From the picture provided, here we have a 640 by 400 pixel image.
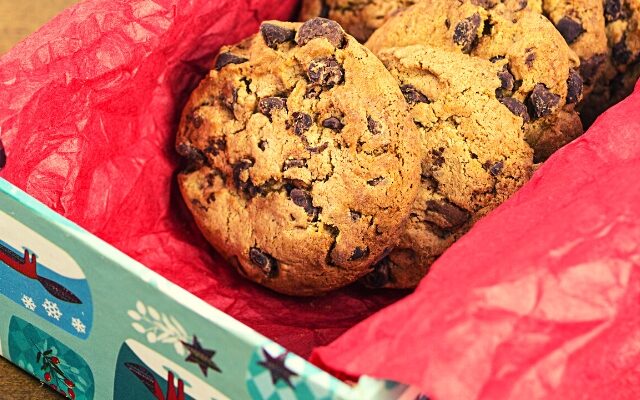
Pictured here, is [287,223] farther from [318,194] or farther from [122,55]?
[122,55]

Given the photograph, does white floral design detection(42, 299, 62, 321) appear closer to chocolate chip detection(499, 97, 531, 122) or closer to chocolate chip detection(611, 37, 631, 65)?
chocolate chip detection(499, 97, 531, 122)

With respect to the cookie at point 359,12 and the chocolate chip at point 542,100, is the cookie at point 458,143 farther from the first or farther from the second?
the cookie at point 359,12

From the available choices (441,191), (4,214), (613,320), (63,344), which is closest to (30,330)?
(63,344)

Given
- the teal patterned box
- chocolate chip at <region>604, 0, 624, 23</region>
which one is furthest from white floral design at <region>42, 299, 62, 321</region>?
chocolate chip at <region>604, 0, 624, 23</region>

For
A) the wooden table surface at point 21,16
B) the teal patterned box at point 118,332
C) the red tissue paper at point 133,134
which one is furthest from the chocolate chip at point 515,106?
the wooden table surface at point 21,16

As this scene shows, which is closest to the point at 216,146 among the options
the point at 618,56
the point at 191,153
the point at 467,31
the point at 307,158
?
the point at 191,153

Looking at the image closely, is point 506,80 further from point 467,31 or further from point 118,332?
point 118,332

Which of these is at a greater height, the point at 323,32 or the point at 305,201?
the point at 323,32
